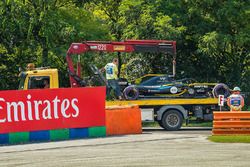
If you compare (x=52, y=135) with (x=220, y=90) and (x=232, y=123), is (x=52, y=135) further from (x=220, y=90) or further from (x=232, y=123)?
(x=220, y=90)

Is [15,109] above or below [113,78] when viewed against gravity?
below

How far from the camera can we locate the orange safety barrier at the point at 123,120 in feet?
60.0

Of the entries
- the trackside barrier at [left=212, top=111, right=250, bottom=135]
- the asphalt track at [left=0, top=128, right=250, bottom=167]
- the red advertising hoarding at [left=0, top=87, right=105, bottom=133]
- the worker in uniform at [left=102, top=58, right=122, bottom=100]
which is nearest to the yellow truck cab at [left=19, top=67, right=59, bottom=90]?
the worker in uniform at [left=102, top=58, right=122, bottom=100]

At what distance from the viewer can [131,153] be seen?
44.0ft

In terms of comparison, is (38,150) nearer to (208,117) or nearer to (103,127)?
(103,127)

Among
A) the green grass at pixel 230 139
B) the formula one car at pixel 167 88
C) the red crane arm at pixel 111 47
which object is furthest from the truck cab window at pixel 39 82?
the green grass at pixel 230 139

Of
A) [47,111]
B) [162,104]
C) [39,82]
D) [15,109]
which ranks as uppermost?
[39,82]

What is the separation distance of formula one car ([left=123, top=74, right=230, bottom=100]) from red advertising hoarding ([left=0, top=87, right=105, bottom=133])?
487 centimetres

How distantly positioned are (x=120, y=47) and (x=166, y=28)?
6.06 meters

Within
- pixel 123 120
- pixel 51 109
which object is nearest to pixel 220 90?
pixel 123 120

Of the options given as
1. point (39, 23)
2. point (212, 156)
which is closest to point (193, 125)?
point (39, 23)

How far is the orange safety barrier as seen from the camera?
1830 centimetres

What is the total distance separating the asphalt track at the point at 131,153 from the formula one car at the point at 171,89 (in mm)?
5793

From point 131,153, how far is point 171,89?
967cm
